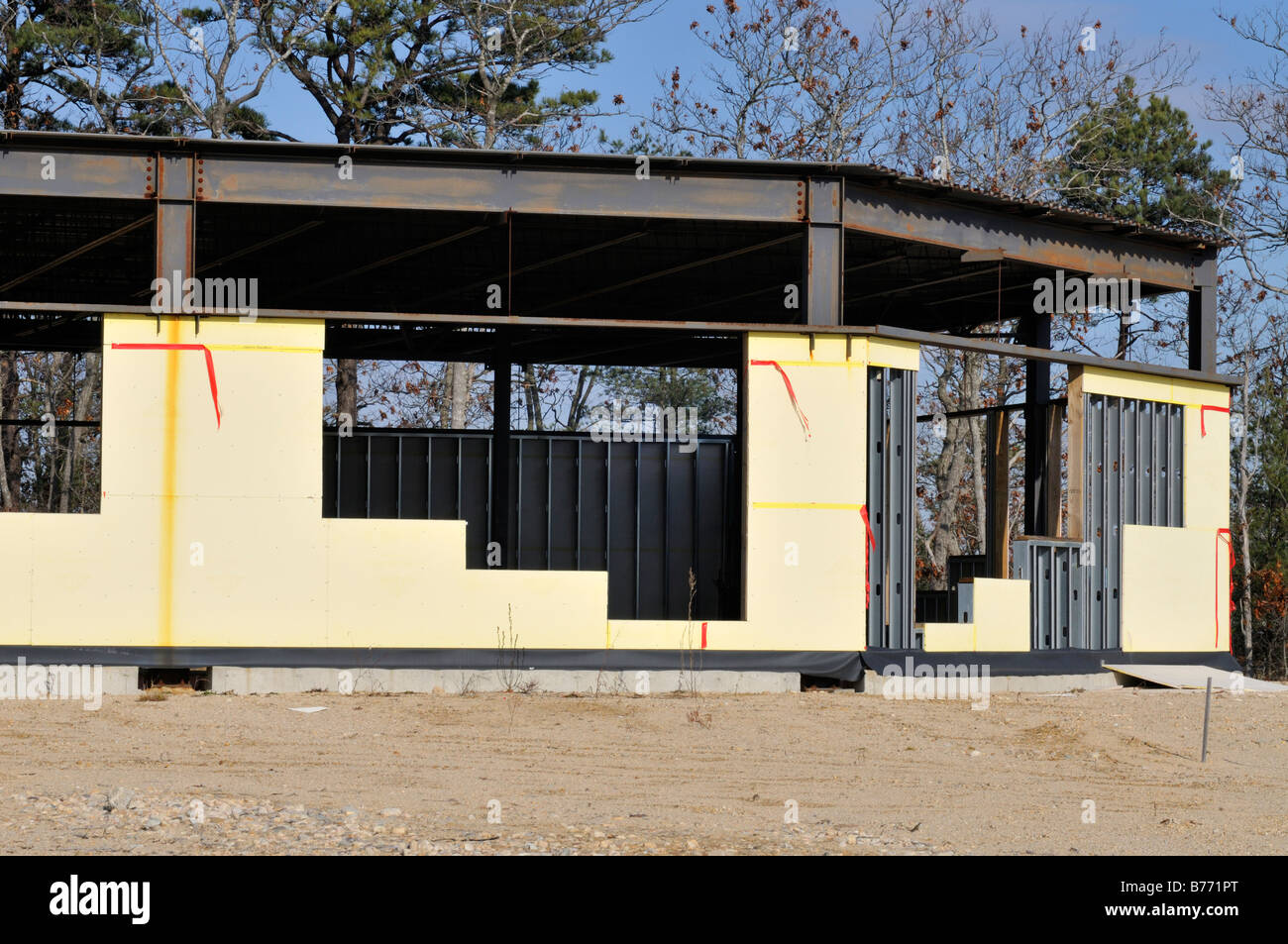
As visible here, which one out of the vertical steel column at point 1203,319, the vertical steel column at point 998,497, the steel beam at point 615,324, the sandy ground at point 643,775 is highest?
the vertical steel column at point 1203,319

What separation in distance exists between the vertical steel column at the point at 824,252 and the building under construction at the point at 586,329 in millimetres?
33

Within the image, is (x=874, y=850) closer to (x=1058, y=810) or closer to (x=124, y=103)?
(x=1058, y=810)

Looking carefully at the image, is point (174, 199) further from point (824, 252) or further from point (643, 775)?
point (643, 775)

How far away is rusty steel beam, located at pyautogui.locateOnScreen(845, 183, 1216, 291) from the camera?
18312mm

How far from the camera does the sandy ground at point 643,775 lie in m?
9.58

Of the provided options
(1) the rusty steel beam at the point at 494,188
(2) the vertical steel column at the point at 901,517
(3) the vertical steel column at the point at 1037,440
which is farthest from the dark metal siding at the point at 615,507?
(1) the rusty steel beam at the point at 494,188

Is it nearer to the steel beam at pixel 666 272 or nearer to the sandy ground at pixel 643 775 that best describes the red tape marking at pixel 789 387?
the steel beam at pixel 666 272

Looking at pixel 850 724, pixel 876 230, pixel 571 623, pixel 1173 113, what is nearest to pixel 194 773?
pixel 571 623

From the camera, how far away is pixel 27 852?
330 inches

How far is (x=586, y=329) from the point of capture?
62.5 ft

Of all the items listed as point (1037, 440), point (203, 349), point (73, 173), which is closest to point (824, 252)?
point (1037, 440)

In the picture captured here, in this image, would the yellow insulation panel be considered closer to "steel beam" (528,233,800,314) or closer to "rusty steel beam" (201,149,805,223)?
"steel beam" (528,233,800,314)

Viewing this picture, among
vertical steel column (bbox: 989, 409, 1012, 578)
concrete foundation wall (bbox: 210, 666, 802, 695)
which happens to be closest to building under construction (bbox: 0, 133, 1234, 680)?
concrete foundation wall (bbox: 210, 666, 802, 695)

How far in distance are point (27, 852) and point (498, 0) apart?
29866mm
